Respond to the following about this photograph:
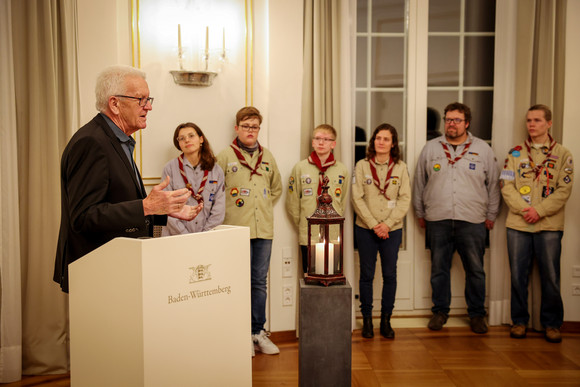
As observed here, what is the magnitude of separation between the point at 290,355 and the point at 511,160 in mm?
2228

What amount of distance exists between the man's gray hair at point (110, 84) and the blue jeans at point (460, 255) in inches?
115

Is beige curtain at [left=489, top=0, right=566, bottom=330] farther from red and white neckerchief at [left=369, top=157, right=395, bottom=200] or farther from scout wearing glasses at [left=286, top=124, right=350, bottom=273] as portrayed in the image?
scout wearing glasses at [left=286, top=124, right=350, bottom=273]

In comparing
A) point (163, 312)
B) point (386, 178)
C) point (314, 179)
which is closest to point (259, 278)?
point (314, 179)

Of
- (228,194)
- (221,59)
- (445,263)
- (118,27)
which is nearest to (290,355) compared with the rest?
(228,194)

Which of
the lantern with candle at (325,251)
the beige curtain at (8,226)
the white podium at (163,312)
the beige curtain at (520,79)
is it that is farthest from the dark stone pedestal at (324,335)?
the beige curtain at (520,79)

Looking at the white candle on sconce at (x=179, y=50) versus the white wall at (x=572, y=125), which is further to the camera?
the white wall at (x=572, y=125)

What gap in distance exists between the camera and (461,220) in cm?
399

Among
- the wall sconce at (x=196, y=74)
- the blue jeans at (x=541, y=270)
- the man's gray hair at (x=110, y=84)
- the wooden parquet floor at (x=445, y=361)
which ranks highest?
the wall sconce at (x=196, y=74)

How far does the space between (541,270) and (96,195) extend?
347 centimetres

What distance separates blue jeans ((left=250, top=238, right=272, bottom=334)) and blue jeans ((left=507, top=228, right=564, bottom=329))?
6.25ft

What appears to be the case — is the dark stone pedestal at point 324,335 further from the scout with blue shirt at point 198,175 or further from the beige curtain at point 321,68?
the beige curtain at point 321,68

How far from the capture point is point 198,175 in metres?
3.40

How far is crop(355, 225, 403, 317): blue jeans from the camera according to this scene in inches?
152

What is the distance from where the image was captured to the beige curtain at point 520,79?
398 cm
